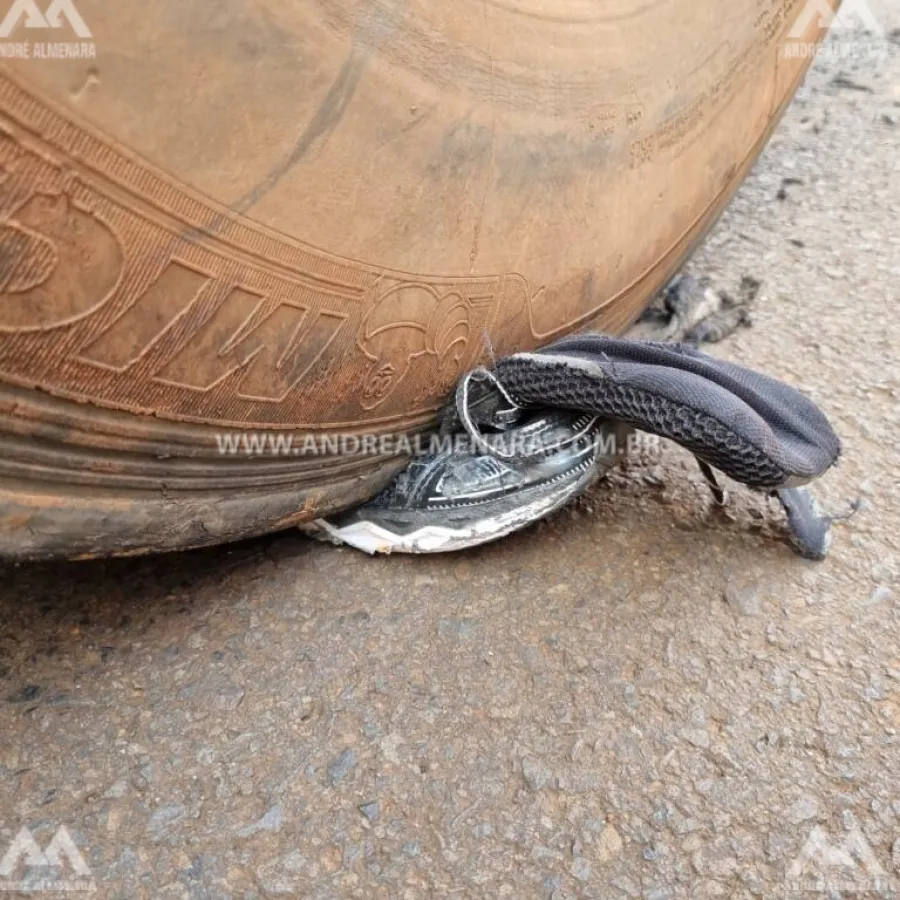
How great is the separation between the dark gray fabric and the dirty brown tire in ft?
0.19

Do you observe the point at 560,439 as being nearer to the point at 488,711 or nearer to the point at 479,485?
the point at 479,485

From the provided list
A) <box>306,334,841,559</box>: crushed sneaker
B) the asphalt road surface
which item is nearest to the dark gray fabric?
<box>306,334,841,559</box>: crushed sneaker

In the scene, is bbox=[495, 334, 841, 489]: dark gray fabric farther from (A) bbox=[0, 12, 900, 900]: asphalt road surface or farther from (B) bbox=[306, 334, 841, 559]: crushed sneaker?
(A) bbox=[0, 12, 900, 900]: asphalt road surface

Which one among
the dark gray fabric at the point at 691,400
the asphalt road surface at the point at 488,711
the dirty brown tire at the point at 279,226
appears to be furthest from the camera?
the dark gray fabric at the point at 691,400

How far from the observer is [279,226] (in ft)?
2.18

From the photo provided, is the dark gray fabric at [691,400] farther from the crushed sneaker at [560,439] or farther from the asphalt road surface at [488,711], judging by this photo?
the asphalt road surface at [488,711]

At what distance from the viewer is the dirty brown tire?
57cm

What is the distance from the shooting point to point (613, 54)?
2.95ft

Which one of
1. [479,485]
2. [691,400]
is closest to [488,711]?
[479,485]

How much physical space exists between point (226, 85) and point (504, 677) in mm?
523

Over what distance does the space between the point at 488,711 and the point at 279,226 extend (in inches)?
17.0

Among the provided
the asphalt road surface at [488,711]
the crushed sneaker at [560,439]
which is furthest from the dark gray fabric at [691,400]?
the asphalt road surface at [488,711]

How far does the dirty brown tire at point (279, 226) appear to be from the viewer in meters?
0.57

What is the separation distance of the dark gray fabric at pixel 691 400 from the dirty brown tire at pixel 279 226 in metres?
0.06
